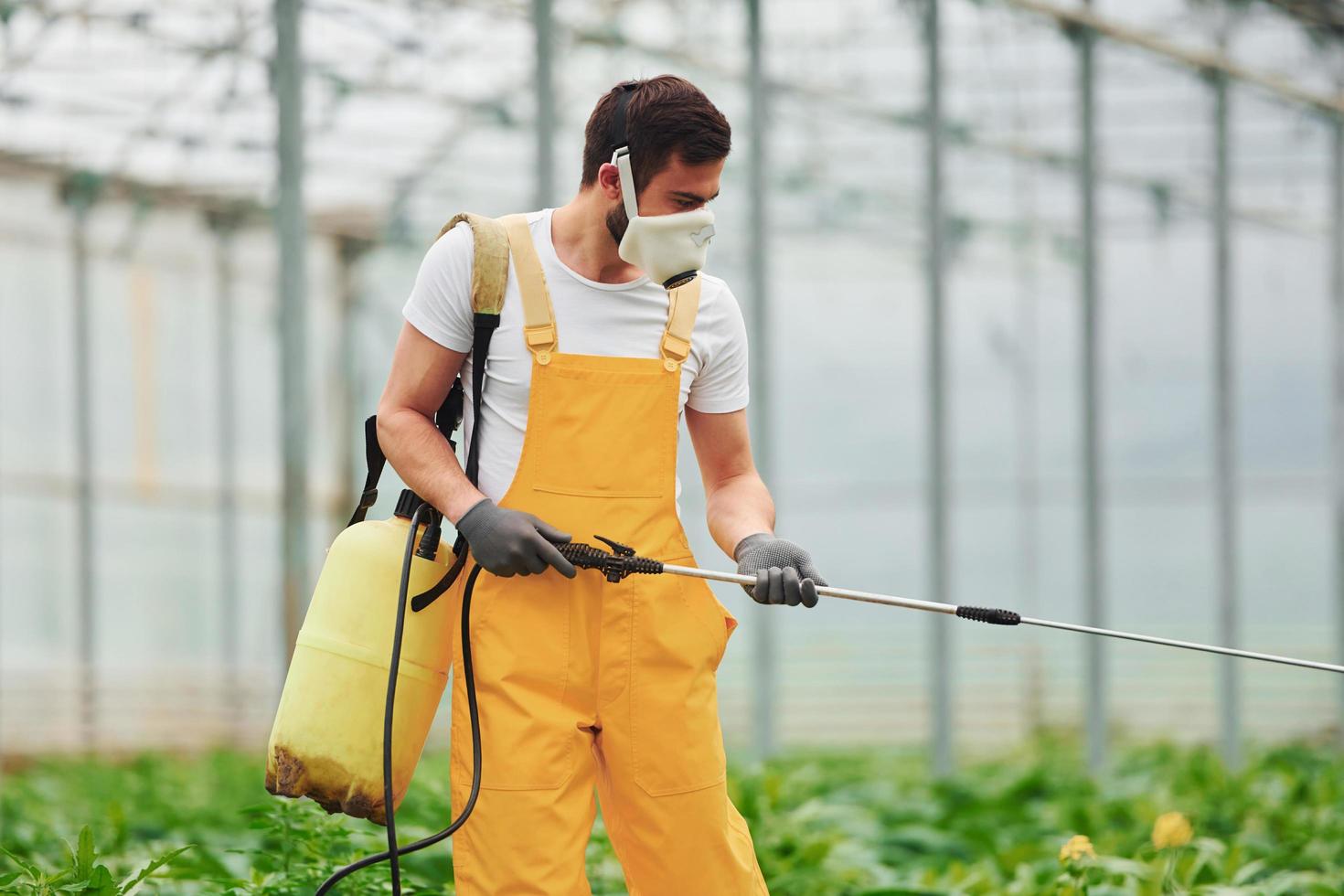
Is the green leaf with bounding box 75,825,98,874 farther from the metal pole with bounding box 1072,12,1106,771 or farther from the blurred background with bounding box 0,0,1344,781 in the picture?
the blurred background with bounding box 0,0,1344,781

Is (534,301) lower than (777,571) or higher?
higher

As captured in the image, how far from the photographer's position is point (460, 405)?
113 inches

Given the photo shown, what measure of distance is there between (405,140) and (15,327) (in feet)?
10.4

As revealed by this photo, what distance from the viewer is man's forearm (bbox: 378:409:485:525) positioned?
2.65 metres

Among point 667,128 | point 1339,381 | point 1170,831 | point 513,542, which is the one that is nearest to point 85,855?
point 513,542

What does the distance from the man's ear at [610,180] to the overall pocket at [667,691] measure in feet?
1.94

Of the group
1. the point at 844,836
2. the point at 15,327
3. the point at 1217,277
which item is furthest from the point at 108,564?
the point at 844,836

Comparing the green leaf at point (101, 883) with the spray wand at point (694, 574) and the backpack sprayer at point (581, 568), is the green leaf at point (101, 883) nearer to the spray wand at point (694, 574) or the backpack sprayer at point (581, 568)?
the backpack sprayer at point (581, 568)

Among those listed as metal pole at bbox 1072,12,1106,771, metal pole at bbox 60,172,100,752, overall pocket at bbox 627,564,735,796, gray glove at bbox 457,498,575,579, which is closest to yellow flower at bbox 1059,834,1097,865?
overall pocket at bbox 627,564,735,796

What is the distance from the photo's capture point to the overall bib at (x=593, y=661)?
2.63 m

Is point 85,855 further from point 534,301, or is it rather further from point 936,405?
point 936,405

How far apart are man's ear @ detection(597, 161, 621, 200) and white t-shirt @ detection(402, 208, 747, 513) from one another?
0.14 metres

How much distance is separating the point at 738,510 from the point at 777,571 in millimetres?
286

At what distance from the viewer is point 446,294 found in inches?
106
